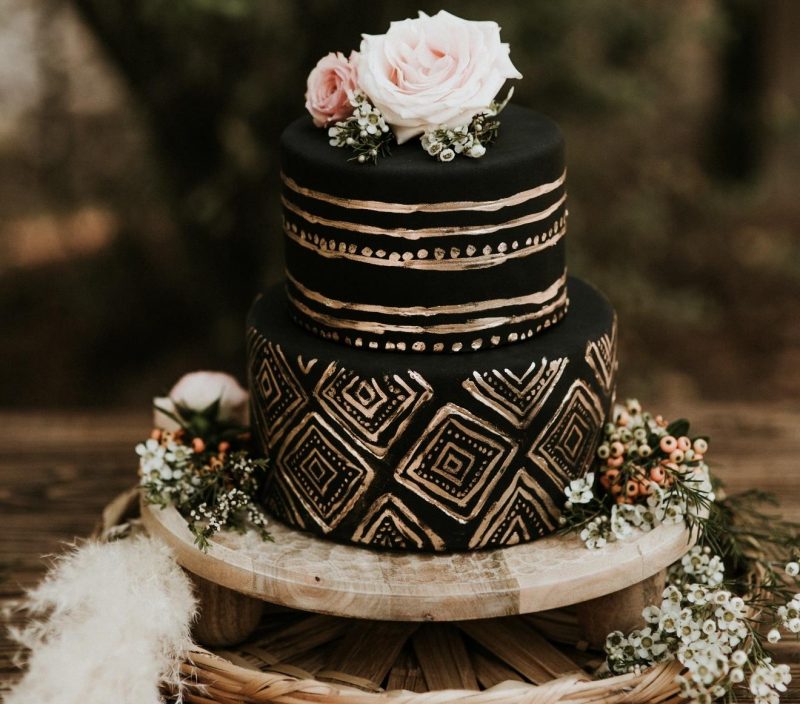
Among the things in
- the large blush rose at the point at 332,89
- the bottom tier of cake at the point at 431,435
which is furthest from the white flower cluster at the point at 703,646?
the large blush rose at the point at 332,89

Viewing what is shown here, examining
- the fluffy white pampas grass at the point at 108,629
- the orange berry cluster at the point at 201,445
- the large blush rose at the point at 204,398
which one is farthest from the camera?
the large blush rose at the point at 204,398

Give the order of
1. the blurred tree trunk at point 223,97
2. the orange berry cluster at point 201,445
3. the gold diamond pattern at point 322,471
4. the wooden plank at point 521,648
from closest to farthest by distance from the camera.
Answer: the gold diamond pattern at point 322,471, the wooden plank at point 521,648, the orange berry cluster at point 201,445, the blurred tree trunk at point 223,97

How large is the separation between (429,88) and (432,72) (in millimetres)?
36

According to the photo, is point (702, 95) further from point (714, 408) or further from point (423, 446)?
point (423, 446)

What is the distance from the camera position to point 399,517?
1.65 meters

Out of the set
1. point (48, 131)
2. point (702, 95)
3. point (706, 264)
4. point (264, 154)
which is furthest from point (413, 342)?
point (702, 95)

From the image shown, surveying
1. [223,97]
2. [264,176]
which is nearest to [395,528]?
[264,176]

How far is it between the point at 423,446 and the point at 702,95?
15.0ft

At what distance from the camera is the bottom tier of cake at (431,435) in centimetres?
159

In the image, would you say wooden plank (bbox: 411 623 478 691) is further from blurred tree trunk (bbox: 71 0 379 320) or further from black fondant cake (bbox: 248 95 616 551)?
blurred tree trunk (bbox: 71 0 379 320)

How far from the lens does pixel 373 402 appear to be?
5.25 ft

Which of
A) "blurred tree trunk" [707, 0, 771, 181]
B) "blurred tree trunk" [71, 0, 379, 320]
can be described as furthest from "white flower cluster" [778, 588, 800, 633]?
"blurred tree trunk" [707, 0, 771, 181]

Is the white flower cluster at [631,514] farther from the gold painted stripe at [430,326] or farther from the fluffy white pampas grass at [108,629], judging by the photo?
the fluffy white pampas grass at [108,629]

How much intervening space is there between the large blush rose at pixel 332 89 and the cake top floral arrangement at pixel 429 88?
4 centimetres
